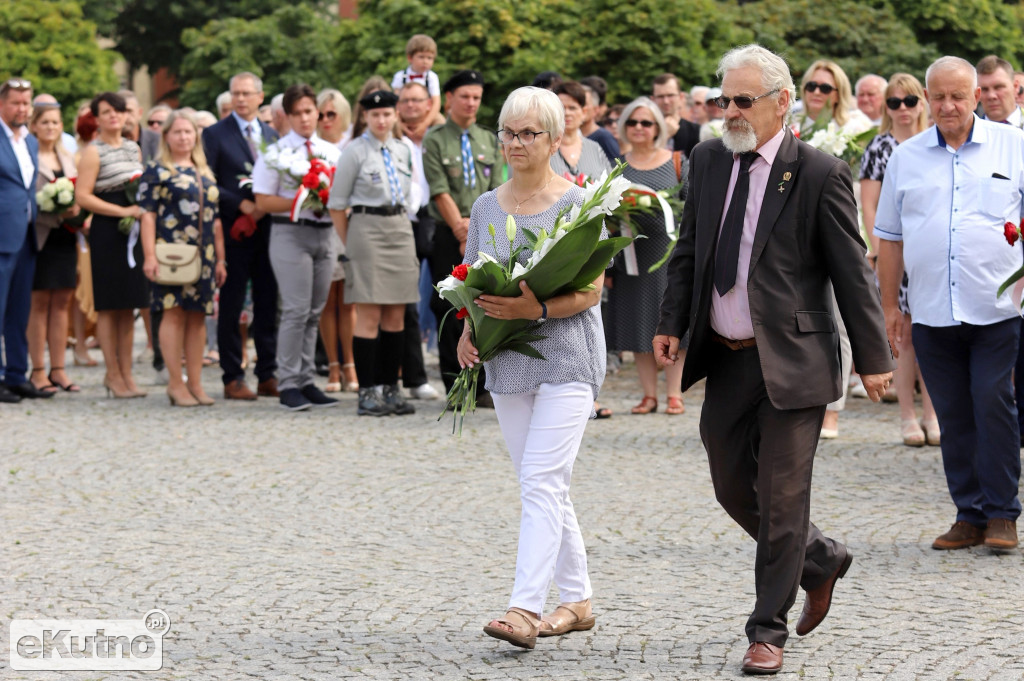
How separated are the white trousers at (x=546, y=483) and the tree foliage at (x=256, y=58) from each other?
45730mm

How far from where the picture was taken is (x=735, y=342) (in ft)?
18.1

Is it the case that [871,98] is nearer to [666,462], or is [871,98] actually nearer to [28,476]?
[666,462]

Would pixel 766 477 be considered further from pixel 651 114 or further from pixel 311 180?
pixel 311 180

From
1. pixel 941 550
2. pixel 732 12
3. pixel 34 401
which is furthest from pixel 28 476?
pixel 732 12

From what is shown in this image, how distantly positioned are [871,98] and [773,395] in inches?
323

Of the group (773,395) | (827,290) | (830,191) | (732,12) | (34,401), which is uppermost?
(732,12)

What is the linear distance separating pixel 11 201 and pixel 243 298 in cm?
210

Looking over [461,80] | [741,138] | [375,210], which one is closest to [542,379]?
[741,138]

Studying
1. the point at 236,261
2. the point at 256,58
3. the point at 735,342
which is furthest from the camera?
the point at 256,58

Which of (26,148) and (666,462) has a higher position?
(26,148)

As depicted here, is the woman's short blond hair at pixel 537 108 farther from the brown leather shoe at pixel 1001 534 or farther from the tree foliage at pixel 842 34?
the tree foliage at pixel 842 34

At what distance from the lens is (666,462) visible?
31.3ft

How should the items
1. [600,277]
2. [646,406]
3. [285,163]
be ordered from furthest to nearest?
[285,163] → [646,406] → [600,277]

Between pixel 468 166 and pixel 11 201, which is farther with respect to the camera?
pixel 11 201
